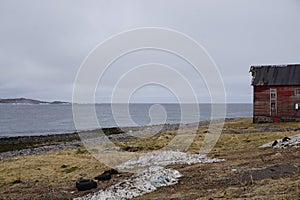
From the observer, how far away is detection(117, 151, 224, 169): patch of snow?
17.8 metres

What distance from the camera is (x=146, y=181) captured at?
13.0 metres

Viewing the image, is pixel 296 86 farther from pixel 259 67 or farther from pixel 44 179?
pixel 44 179

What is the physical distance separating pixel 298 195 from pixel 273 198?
22.9 inches

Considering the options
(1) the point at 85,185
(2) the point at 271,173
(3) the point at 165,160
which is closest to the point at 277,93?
(3) the point at 165,160

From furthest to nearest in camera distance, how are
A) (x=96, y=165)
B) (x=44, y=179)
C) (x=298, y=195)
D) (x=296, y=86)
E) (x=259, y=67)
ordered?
(x=259, y=67), (x=296, y=86), (x=96, y=165), (x=44, y=179), (x=298, y=195)

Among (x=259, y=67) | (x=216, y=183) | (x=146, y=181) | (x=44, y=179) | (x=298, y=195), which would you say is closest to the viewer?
(x=298, y=195)

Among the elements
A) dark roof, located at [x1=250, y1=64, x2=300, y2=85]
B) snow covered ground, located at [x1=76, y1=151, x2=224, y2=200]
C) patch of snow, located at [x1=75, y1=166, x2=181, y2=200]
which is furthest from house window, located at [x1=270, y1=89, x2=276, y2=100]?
patch of snow, located at [x1=75, y1=166, x2=181, y2=200]

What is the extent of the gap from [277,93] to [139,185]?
3176 centimetres

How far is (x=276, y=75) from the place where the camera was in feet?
135

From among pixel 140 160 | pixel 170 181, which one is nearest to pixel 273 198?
pixel 170 181

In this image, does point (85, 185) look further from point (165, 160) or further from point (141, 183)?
point (165, 160)

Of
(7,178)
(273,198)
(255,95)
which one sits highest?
(255,95)

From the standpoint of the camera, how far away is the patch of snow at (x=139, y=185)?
38.7 ft

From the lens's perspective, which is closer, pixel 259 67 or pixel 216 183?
pixel 216 183
